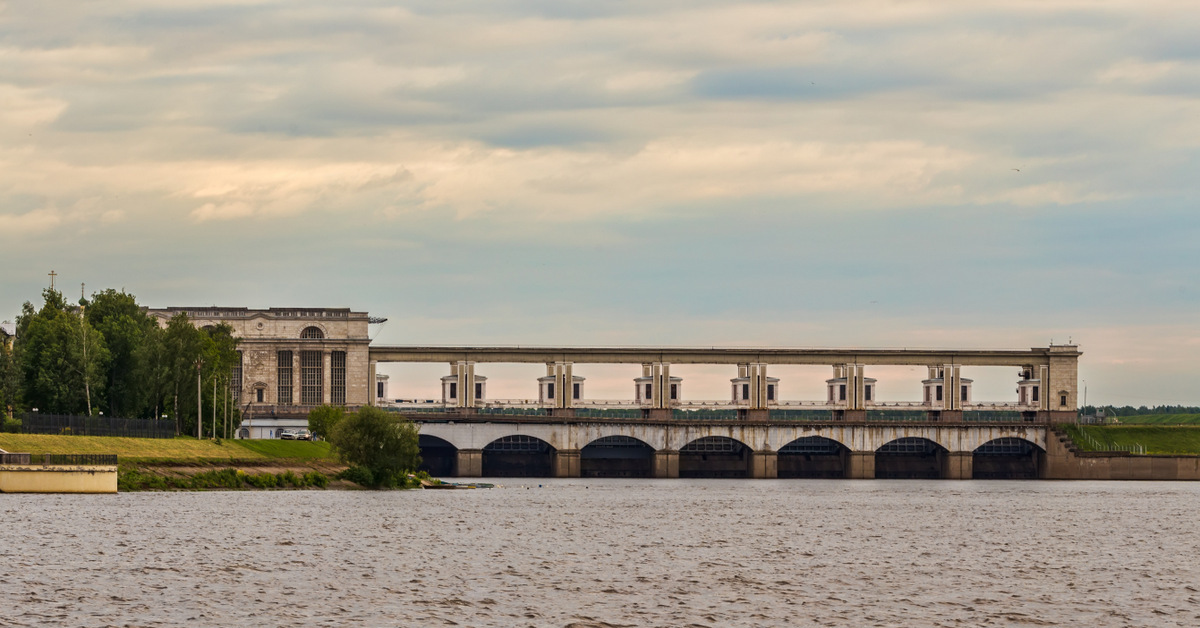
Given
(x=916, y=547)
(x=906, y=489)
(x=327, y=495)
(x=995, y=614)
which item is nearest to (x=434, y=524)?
(x=916, y=547)

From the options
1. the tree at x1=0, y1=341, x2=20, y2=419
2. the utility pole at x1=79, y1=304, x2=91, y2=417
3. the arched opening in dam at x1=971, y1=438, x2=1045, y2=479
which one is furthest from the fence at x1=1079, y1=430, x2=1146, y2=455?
the tree at x1=0, y1=341, x2=20, y2=419

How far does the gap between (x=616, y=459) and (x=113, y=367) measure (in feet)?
233

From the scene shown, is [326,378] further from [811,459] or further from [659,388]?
[811,459]

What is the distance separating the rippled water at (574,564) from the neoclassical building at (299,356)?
286ft

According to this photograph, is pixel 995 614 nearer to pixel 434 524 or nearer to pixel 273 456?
pixel 434 524

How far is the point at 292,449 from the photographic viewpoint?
5842 inches

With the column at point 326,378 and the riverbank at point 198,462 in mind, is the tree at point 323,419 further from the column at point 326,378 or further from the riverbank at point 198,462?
the riverbank at point 198,462

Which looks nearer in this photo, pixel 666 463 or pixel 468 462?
pixel 468 462

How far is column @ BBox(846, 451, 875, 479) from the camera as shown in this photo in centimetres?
19180

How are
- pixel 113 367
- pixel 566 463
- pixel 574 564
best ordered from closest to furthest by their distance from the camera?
pixel 574 564, pixel 113 367, pixel 566 463

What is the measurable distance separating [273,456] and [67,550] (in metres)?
76.4

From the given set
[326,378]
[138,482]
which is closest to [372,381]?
[326,378]

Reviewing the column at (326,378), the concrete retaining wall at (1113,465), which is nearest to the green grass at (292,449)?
the column at (326,378)

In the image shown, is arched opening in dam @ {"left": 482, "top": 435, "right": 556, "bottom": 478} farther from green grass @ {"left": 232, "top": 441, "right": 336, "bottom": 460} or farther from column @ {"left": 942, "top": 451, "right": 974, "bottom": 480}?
column @ {"left": 942, "top": 451, "right": 974, "bottom": 480}
